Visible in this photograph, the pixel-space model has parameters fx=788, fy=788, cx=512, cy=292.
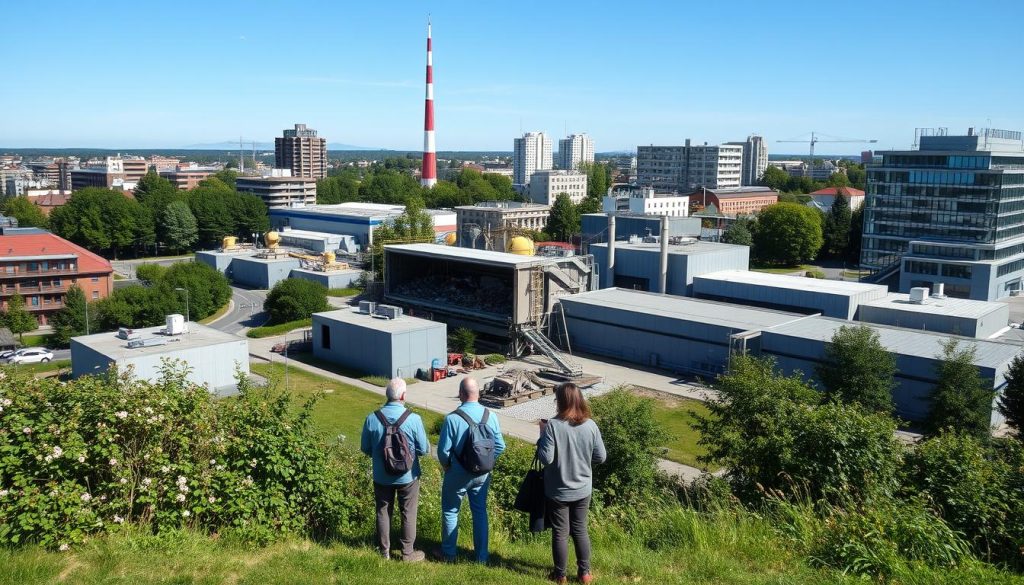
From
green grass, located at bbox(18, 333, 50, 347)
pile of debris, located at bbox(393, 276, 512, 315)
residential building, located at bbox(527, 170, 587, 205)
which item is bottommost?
green grass, located at bbox(18, 333, 50, 347)

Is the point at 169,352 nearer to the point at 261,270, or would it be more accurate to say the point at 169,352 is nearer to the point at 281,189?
the point at 261,270

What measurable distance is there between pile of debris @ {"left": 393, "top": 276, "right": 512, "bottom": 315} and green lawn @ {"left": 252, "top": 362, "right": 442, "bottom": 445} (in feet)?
28.1

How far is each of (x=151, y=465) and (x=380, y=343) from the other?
75.9 ft

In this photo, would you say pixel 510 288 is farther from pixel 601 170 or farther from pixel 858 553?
pixel 601 170

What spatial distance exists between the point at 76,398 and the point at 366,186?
96.9 metres

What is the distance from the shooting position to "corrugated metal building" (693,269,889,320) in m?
32.3

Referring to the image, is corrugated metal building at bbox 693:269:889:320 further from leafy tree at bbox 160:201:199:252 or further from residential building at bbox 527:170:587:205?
residential building at bbox 527:170:587:205

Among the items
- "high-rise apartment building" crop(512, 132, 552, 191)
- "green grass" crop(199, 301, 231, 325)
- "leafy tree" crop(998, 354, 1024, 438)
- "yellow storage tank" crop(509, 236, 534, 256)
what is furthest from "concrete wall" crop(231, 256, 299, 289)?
"high-rise apartment building" crop(512, 132, 552, 191)

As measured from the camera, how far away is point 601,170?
122 m

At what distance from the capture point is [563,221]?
70.9 metres

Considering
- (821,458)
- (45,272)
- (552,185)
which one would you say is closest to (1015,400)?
(821,458)

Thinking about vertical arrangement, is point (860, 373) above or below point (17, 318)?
above

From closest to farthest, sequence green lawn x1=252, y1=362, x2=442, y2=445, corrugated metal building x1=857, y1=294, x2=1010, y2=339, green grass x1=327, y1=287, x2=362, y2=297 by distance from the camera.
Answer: green lawn x1=252, y1=362, x2=442, y2=445 → corrugated metal building x1=857, y1=294, x2=1010, y2=339 → green grass x1=327, y1=287, x2=362, y2=297

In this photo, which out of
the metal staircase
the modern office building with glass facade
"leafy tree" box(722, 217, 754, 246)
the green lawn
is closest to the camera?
the green lawn
